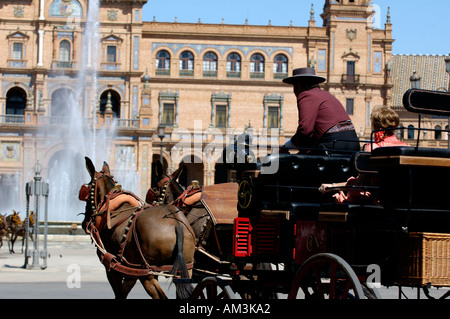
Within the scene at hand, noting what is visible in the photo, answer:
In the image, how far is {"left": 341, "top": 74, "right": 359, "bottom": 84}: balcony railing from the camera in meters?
58.8

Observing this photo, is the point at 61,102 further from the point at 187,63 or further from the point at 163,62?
the point at 187,63

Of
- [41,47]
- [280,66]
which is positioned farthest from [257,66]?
[41,47]

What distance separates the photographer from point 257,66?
59156 mm

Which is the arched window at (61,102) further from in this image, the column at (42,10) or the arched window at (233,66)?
the arched window at (233,66)

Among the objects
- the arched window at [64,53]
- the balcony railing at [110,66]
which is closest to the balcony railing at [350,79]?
the balcony railing at [110,66]

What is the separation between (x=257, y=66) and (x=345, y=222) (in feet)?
178

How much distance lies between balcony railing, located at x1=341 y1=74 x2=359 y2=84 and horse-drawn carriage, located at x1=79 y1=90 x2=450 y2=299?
173 feet

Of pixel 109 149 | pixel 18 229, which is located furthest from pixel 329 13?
pixel 18 229

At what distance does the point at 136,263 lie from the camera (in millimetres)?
8609

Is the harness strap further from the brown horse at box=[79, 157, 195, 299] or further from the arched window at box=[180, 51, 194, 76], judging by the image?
the arched window at box=[180, 51, 194, 76]

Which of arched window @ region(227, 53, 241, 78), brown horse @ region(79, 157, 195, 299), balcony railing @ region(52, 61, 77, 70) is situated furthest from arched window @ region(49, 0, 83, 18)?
brown horse @ region(79, 157, 195, 299)

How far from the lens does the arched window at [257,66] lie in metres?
59.1

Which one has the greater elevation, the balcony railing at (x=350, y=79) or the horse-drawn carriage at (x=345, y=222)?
the balcony railing at (x=350, y=79)

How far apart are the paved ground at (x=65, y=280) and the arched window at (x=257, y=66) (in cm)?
3332
